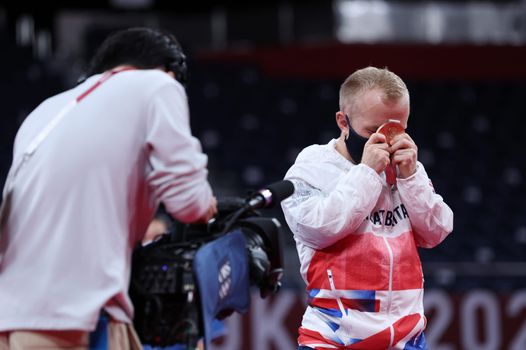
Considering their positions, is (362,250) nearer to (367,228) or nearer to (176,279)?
(367,228)

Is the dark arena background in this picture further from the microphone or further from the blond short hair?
the microphone

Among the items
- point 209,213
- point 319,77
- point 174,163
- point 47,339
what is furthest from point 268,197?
point 319,77

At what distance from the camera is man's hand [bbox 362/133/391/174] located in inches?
90.8

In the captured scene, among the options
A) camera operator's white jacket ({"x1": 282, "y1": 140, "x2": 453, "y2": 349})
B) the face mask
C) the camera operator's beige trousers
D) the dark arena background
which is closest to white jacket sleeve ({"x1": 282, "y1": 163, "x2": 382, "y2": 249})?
camera operator's white jacket ({"x1": 282, "y1": 140, "x2": 453, "y2": 349})

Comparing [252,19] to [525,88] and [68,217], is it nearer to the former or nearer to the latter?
[525,88]

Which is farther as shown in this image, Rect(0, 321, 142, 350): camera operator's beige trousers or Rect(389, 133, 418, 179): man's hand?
Rect(389, 133, 418, 179): man's hand

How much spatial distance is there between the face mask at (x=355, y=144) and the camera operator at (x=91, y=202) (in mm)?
568

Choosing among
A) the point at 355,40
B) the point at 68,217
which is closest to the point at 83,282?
the point at 68,217

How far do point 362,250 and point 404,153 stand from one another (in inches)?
11.4

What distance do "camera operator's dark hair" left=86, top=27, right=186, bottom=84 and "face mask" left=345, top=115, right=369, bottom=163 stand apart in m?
0.55

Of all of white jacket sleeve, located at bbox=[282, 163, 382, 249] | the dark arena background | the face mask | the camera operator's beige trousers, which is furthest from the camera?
the dark arena background

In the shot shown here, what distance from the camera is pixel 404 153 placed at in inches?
91.9

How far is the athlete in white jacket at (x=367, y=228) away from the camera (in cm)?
229

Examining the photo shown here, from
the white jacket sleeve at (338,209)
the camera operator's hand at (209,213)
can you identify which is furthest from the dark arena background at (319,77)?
the camera operator's hand at (209,213)
